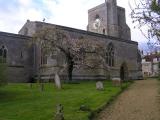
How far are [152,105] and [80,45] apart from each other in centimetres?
1937

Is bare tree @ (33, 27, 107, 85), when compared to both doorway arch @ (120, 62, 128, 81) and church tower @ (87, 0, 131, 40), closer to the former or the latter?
doorway arch @ (120, 62, 128, 81)

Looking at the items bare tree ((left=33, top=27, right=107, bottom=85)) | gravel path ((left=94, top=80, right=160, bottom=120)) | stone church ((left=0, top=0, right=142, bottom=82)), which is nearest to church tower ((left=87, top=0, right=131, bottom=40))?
stone church ((left=0, top=0, right=142, bottom=82))

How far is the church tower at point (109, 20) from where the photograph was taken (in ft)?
208

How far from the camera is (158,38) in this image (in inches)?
481

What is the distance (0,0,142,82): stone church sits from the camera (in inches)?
1577

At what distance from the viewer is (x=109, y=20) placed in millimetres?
63438

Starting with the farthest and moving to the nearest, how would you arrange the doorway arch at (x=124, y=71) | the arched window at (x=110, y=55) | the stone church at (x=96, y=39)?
the doorway arch at (x=124, y=71) → the arched window at (x=110, y=55) → the stone church at (x=96, y=39)

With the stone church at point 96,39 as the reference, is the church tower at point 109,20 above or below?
above

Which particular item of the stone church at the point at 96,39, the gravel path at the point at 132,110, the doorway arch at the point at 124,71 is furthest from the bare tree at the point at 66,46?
the doorway arch at the point at 124,71

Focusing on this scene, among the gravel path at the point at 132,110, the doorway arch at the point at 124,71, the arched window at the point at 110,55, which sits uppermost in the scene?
the arched window at the point at 110,55

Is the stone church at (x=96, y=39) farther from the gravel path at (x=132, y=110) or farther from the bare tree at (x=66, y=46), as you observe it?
the gravel path at (x=132, y=110)

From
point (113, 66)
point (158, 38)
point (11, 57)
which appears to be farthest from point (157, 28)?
point (113, 66)

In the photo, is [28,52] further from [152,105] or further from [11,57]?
[152,105]

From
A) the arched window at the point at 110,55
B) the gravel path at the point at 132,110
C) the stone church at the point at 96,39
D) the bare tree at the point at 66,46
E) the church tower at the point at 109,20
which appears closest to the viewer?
the gravel path at the point at 132,110
